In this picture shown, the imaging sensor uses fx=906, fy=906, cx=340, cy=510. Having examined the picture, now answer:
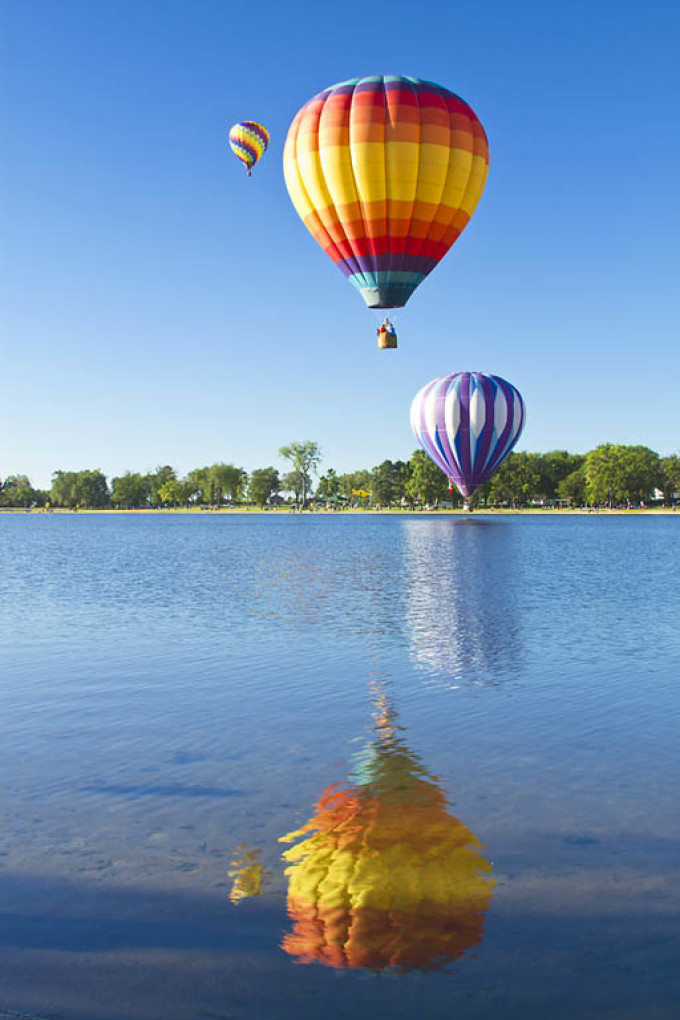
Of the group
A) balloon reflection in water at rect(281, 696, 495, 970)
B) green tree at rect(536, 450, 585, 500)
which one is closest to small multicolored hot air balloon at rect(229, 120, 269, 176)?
balloon reflection in water at rect(281, 696, 495, 970)

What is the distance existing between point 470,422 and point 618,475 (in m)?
89.6

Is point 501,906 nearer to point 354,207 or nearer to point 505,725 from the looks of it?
point 505,725

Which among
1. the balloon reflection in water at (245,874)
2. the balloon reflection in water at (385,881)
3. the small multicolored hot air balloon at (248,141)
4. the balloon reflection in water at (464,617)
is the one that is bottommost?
the balloon reflection in water at (464,617)

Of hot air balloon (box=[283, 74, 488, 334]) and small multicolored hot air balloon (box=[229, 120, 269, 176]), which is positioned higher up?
small multicolored hot air balloon (box=[229, 120, 269, 176])

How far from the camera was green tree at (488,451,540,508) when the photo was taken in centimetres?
17800

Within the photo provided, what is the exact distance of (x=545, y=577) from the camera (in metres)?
41.1

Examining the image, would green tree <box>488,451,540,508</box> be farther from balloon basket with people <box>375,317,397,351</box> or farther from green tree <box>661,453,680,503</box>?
balloon basket with people <box>375,317,397,351</box>

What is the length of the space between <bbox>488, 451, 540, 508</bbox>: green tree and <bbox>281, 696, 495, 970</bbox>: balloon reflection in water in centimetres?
17034

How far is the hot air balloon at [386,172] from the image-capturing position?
36969 millimetres

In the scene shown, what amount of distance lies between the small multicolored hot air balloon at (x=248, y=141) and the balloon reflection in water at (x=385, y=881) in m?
65.1

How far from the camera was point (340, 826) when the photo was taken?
8.87 m

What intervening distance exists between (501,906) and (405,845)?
1.55 meters

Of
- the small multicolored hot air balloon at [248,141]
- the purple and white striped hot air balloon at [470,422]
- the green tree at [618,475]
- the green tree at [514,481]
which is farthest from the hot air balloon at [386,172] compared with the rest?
the green tree at [514,481]

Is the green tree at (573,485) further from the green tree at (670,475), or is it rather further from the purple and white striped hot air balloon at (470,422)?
the purple and white striped hot air balloon at (470,422)
